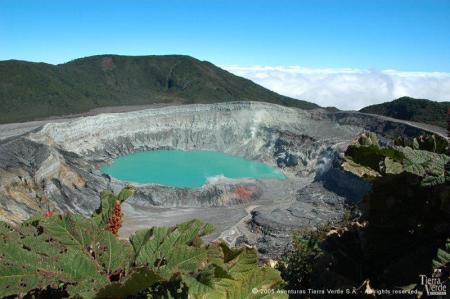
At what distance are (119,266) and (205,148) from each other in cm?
8122

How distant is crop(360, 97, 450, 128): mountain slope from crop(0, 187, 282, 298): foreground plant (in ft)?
230

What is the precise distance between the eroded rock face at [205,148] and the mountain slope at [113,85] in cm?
1628

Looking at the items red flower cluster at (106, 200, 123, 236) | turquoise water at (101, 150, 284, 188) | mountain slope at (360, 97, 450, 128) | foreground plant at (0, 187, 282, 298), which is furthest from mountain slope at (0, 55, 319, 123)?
foreground plant at (0, 187, 282, 298)

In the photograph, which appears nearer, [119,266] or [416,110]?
[119,266]

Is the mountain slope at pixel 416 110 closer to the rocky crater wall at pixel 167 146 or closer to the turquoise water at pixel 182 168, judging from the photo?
the rocky crater wall at pixel 167 146

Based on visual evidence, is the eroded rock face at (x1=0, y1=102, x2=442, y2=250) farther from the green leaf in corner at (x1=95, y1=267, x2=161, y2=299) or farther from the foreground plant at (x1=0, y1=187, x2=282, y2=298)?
the green leaf in corner at (x1=95, y1=267, x2=161, y2=299)

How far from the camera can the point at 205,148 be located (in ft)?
278

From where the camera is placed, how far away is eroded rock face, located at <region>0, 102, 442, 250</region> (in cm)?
4003

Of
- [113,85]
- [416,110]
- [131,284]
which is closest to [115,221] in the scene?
[131,284]

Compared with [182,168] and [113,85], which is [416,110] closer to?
[182,168]

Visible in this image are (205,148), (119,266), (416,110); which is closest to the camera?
(119,266)

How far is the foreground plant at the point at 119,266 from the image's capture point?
324cm

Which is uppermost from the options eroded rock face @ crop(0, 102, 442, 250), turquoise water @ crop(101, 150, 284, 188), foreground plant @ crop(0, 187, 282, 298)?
foreground plant @ crop(0, 187, 282, 298)

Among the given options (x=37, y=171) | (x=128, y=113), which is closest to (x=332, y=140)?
(x=128, y=113)
